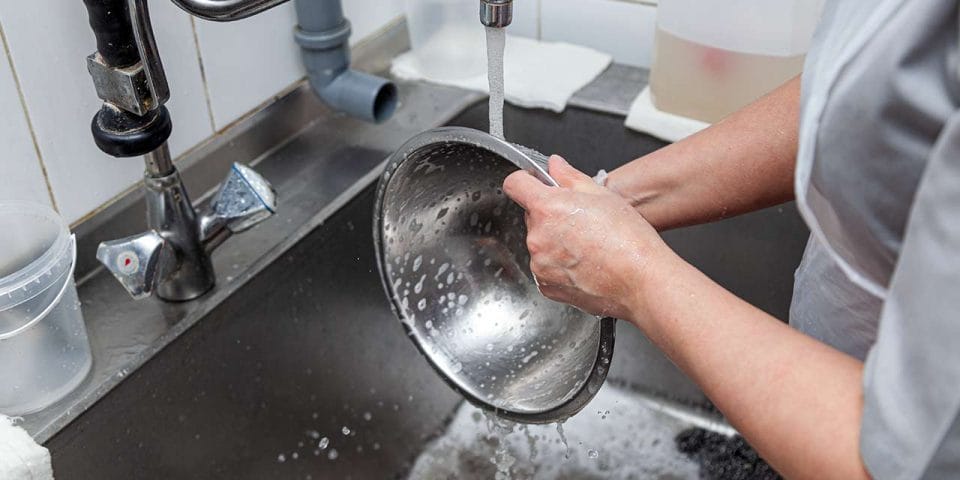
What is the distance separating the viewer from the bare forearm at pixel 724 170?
0.61 meters

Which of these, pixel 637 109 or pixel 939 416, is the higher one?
pixel 939 416

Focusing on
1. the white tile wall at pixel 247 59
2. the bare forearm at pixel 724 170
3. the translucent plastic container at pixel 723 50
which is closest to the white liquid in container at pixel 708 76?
the translucent plastic container at pixel 723 50

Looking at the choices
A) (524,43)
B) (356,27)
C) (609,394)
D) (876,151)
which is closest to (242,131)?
(356,27)

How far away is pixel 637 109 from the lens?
936 mm

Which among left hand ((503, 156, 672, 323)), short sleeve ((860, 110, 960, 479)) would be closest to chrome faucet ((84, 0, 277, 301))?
left hand ((503, 156, 672, 323))

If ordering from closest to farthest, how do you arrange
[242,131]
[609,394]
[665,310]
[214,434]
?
1. [665,310]
2. [214,434]
3. [242,131]
4. [609,394]

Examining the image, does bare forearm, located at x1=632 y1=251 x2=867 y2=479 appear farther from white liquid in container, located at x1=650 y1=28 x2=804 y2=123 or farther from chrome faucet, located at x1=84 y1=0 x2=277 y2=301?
white liquid in container, located at x1=650 y1=28 x2=804 y2=123

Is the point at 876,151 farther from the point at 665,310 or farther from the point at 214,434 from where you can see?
the point at 214,434

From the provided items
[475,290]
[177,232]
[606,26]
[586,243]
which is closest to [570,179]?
[586,243]

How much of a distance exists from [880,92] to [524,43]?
2.28 feet

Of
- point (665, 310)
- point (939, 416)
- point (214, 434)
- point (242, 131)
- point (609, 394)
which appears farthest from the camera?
point (609, 394)

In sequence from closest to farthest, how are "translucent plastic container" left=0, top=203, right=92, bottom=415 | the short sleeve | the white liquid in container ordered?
the short sleeve → "translucent plastic container" left=0, top=203, right=92, bottom=415 → the white liquid in container

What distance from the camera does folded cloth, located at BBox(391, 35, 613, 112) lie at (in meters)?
0.96

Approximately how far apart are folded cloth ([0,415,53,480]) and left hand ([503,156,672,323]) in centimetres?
34
